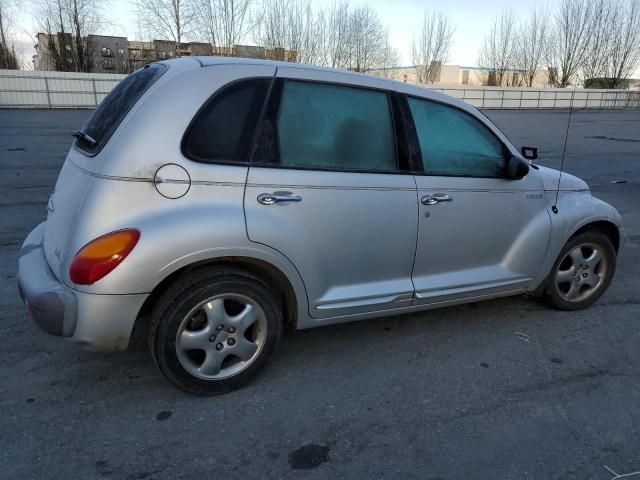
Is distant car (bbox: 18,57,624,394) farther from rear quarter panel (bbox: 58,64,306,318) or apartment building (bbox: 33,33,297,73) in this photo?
apartment building (bbox: 33,33,297,73)

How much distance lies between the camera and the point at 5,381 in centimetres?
292

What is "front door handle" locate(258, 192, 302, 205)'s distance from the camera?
2.72 metres

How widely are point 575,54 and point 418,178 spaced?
54.5m

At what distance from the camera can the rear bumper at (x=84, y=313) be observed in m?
2.49

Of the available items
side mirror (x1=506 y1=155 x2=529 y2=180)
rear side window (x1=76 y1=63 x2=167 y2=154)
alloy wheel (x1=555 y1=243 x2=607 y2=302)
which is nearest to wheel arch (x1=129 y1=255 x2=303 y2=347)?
rear side window (x1=76 y1=63 x2=167 y2=154)

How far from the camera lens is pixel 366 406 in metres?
2.82

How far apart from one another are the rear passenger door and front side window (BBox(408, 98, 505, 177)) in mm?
229

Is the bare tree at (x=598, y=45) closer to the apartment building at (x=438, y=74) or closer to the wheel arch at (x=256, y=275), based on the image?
the apartment building at (x=438, y=74)

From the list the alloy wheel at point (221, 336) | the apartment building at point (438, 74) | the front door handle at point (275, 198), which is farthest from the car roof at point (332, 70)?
the apartment building at point (438, 74)

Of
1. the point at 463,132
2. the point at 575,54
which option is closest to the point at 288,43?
the point at 575,54

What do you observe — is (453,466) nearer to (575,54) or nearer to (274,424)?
(274,424)

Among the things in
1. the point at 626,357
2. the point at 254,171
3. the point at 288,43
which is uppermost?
the point at 288,43

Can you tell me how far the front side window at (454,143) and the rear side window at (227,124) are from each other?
1.09 metres

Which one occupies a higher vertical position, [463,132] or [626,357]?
[463,132]
